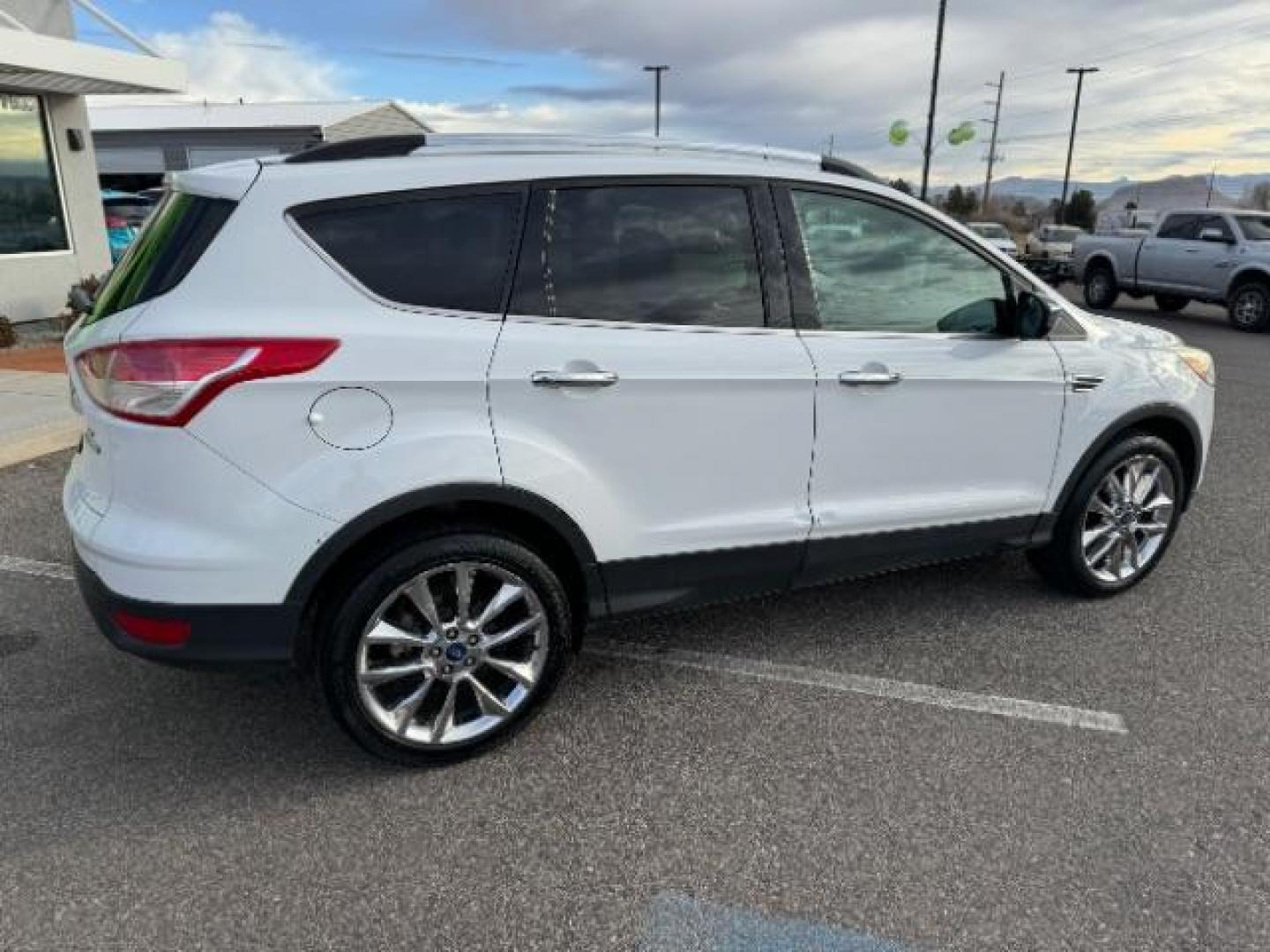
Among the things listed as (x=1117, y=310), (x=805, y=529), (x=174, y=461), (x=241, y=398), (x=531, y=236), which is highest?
(x=531, y=236)

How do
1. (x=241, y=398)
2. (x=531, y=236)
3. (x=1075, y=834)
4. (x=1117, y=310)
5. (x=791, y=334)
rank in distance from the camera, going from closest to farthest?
1. (x=241, y=398)
2. (x=1075, y=834)
3. (x=531, y=236)
4. (x=791, y=334)
5. (x=1117, y=310)

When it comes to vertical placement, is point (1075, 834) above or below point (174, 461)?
below

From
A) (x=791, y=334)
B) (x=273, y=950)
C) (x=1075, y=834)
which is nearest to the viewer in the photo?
(x=273, y=950)

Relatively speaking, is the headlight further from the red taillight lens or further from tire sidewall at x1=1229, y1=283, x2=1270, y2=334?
tire sidewall at x1=1229, y1=283, x2=1270, y2=334

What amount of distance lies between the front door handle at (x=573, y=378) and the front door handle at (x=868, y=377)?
33.8 inches

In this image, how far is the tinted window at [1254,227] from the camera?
1494 cm

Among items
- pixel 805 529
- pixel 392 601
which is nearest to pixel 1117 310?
pixel 805 529

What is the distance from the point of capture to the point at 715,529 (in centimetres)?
318

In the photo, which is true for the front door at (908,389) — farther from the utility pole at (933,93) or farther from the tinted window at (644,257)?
the utility pole at (933,93)

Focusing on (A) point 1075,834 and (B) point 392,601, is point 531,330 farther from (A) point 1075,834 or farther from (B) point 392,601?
(A) point 1075,834

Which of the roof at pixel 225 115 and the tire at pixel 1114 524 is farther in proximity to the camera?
the roof at pixel 225 115

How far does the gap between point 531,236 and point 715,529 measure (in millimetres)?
1111

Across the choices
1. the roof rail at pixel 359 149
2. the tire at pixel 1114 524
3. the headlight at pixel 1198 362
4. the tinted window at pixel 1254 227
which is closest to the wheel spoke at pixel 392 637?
the roof rail at pixel 359 149

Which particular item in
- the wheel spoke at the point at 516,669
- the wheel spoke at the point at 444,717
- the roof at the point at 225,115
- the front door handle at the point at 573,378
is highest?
the roof at the point at 225,115
